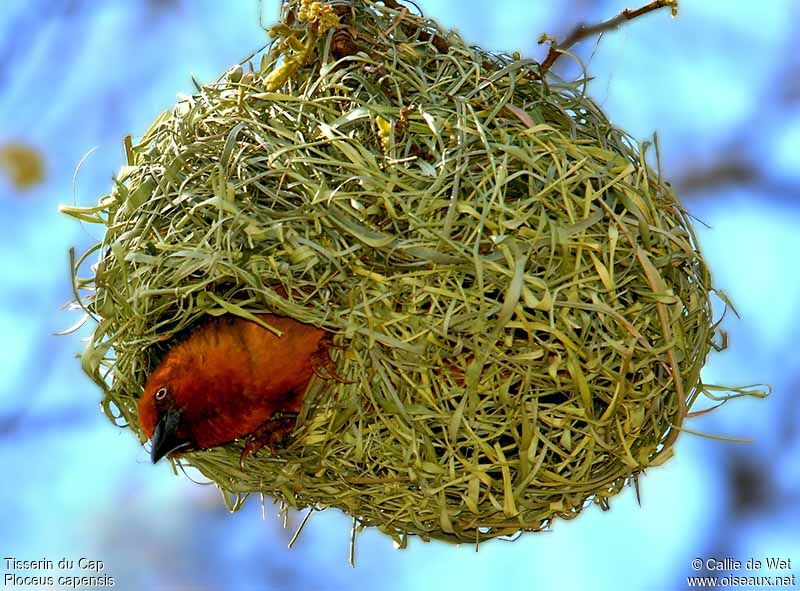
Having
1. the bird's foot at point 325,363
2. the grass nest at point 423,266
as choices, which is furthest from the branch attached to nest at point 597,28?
the bird's foot at point 325,363

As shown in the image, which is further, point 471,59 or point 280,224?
point 471,59

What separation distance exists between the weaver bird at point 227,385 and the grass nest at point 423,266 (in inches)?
2.5

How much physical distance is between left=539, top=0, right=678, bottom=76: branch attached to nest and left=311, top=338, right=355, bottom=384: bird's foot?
800 mm

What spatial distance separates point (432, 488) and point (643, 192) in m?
0.80

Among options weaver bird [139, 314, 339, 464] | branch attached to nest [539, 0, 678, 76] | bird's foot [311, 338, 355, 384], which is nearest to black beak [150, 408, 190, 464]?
weaver bird [139, 314, 339, 464]

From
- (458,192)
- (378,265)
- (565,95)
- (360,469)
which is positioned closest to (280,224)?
(378,265)

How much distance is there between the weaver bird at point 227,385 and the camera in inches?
103

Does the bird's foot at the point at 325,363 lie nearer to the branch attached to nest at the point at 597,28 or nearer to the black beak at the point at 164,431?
the black beak at the point at 164,431

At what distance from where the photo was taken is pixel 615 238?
8.06 feet

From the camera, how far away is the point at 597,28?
103 inches

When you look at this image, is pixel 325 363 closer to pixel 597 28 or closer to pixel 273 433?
pixel 273 433

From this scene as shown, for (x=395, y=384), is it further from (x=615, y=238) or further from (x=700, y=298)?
(x=700, y=298)

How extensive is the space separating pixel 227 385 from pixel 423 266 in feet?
1.82

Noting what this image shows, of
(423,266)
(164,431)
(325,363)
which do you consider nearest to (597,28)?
(423,266)
